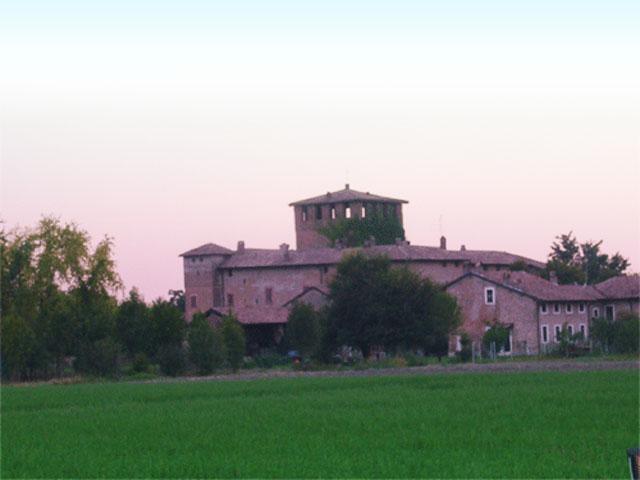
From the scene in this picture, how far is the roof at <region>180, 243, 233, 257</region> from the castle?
0.07m

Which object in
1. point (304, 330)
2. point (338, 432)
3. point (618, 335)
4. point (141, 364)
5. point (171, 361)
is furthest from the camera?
point (304, 330)

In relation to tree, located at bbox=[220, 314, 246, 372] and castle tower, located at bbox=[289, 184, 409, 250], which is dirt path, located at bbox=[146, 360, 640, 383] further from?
castle tower, located at bbox=[289, 184, 409, 250]

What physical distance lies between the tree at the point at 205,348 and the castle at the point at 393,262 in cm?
1071

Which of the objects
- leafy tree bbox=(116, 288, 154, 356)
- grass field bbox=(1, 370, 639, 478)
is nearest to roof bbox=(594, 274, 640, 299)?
leafy tree bbox=(116, 288, 154, 356)

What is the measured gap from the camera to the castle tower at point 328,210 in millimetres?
117188

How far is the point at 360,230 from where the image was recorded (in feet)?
376

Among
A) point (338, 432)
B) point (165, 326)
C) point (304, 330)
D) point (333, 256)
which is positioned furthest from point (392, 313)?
point (338, 432)

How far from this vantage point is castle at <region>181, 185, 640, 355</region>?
8569 cm

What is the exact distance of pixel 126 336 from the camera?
7156 cm

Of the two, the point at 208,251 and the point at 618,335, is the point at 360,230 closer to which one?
the point at 208,251

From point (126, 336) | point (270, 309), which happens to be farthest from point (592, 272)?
point (126, 336)

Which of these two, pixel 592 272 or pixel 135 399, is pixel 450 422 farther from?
pixel 592 272

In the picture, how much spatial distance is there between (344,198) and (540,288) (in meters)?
32.2

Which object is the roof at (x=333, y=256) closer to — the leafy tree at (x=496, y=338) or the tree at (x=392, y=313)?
the tree at (x=392, y=313)
